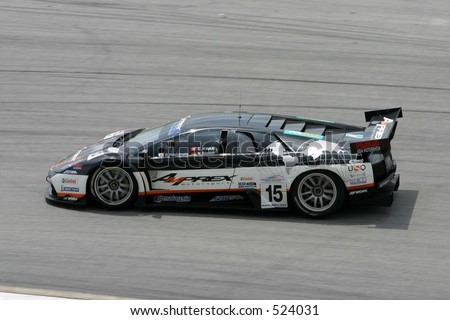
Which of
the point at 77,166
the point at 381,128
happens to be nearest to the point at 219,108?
the point at 77,166

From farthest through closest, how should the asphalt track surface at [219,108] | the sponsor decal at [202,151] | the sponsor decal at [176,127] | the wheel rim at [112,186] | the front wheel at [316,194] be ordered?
1. the sponsor decal at [176,127]
2. the wheel rim at [112,186]
3. the sponsor decal at [202,151]
4. the front wheel at [316,194]
5. the asphalt track surface at [219,108]

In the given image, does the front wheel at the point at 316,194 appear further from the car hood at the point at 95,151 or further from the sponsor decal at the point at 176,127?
the car hood at the point at 95,151

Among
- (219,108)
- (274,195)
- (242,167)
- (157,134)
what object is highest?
(219,108)

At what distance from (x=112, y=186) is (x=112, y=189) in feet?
0.13

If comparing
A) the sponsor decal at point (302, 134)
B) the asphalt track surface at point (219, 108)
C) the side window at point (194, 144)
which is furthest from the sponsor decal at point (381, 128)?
the side window at point (194, 144)

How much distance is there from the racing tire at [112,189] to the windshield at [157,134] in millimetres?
562

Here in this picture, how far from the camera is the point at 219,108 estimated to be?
14.8 metres

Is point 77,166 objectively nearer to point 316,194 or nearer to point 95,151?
point 95,151

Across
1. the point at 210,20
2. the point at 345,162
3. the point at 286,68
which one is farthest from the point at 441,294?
the point at 210,20

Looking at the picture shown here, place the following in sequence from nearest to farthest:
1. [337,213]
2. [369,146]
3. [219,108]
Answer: [369,146], [337,213], [219,108]

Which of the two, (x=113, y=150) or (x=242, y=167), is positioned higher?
(x=113, y=150)

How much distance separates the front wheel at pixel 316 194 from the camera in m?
10.1

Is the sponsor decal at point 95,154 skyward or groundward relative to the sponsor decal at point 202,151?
groundward

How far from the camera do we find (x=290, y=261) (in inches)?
355
